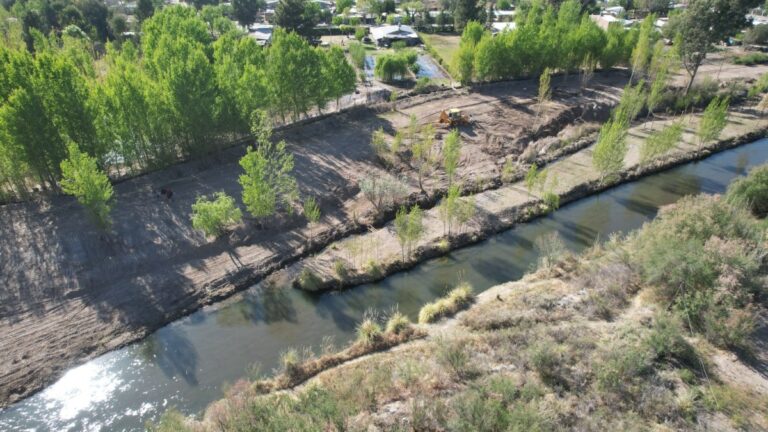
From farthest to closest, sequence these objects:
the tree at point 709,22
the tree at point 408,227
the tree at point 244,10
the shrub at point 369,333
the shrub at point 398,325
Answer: the tree at point 244,10, the tree at point 709,22, the tree at point 408,227, the shrub at point 398,325, the shrub at point 369,333

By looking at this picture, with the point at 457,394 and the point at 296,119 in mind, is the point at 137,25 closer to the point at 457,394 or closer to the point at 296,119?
the point at 296,119

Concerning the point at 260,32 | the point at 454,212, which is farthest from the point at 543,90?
the point at 260,32

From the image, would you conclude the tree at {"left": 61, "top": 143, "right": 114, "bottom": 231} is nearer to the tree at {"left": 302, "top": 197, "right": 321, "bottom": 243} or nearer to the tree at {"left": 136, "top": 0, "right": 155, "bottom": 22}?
the tree at {"left": 302, "top": 197, "right": 321, "bottom": 243}

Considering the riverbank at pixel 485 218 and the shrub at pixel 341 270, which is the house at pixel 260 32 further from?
the shrub at pixel 341 270

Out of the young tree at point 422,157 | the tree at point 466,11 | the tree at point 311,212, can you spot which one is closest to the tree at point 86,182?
the tree at point 311,212

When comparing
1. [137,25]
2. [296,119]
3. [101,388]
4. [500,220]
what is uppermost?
[137,25]

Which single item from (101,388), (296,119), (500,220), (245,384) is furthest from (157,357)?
(296,119)
